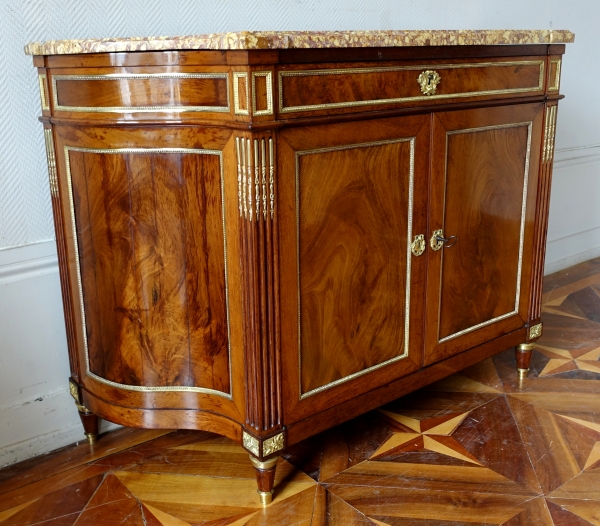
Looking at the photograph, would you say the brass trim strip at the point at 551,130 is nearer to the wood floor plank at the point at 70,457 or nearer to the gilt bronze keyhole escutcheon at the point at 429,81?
the gilt bronze keyhole escutcheon at the point at 429,81

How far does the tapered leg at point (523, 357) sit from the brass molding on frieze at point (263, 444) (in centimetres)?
72

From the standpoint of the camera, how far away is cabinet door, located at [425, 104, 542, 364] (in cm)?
136

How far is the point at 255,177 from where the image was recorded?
106cm

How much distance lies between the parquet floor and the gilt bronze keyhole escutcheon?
0.69 metres

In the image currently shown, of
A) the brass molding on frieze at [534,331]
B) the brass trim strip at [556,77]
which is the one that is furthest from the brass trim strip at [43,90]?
the brass molding on frieze at [534,331]

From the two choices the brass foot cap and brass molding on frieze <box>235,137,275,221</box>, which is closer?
brass molding on frieze <box>235,137,275,221</box>

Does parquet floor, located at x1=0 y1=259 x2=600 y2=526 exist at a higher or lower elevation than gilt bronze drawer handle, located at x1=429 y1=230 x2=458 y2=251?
lower

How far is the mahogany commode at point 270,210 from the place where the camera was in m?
1.07

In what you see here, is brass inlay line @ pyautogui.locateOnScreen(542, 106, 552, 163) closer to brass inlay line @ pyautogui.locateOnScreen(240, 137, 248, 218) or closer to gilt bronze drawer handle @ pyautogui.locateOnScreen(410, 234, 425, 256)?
gilt bronze drawer handle @ pyautogui.locateOnScreen(410, 234, 425, 256)

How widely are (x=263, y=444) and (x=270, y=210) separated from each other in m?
0.39

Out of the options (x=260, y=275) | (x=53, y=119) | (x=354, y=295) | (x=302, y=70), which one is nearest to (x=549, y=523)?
(x=354, y=295)

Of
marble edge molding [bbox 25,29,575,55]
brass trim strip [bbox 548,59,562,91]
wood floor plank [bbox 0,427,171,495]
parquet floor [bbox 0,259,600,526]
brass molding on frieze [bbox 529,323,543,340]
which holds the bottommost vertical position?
wood floor plank [bbox 0,427,171,495]

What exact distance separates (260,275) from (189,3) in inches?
26.0

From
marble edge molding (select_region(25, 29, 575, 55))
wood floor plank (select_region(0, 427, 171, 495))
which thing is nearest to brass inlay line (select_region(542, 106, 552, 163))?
marble edge molding (select_region(25, 29, 575, 55))
